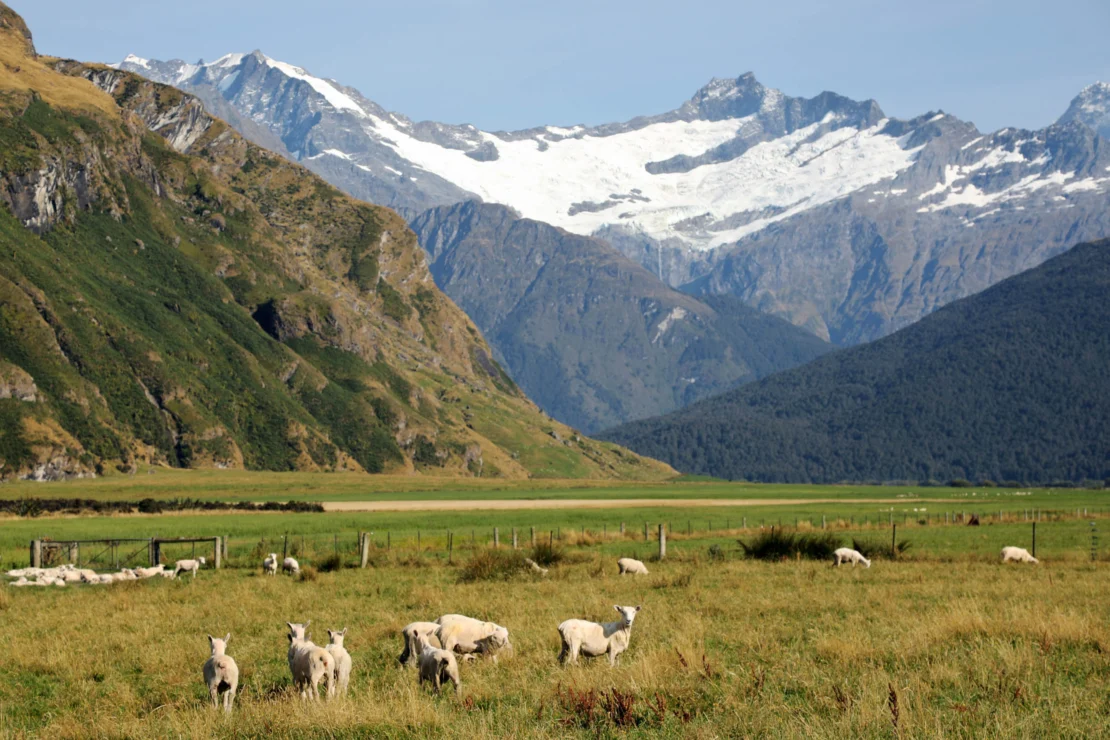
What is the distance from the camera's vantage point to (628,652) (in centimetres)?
2436

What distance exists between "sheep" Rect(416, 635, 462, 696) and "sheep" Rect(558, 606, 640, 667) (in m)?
2.86

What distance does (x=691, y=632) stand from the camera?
85.6ft

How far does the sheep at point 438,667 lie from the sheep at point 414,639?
180cm

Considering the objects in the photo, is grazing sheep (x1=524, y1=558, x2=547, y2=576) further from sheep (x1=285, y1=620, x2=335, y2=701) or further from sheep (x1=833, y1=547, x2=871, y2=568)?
sheep (x1=285, y1=620, x2=335, y2=701)

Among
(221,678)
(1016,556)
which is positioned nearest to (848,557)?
(1016,556)

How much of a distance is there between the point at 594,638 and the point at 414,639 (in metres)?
3.76

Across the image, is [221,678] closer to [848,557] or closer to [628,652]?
[628,652]

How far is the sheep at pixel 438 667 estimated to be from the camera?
2044cm

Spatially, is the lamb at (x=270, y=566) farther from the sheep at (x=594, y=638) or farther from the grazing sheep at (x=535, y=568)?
the sheep at (x=594, y=638)

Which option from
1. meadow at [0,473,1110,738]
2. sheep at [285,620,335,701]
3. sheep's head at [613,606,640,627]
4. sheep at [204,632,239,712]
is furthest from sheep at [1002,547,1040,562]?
sheep at [204,632,239,712]

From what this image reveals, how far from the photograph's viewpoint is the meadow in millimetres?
17109

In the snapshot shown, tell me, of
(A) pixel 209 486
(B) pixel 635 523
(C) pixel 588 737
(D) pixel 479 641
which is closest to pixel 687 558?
(D) pixel 479 641

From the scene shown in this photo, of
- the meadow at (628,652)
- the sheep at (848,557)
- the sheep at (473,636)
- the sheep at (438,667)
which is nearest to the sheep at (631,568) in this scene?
the meadow at (628,652)

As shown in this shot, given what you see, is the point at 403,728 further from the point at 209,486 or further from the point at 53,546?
the point at 209,486
